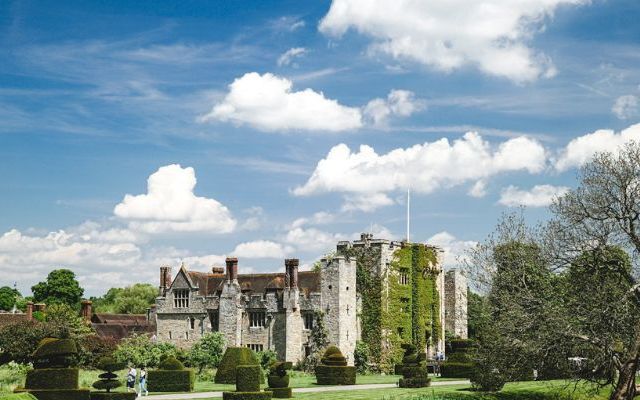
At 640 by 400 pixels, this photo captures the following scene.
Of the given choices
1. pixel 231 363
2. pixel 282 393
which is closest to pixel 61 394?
pixel 282 393

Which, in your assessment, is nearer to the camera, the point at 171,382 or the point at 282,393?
the point at 282,393

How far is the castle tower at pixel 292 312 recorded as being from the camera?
2206 inches

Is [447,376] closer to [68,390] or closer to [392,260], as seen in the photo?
[392,260]

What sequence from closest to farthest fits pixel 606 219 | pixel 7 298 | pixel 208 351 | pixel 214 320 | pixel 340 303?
pixel 606 219 → pixel 340 303 → pixel 208 351 → pixel 214 320 → pixel 7 298

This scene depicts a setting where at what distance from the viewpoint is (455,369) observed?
156ft

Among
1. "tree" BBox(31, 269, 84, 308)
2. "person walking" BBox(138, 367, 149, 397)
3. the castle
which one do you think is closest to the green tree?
the castle

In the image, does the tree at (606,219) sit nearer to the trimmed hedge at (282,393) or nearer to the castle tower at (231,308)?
the trimmed hedge at (282,393)

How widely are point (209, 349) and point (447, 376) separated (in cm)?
1776

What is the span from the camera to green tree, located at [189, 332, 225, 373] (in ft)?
182

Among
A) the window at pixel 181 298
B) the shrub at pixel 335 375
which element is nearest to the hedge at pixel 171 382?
the shrub at pixel 335 375

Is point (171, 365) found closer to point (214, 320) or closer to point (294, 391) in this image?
point (294, 391)

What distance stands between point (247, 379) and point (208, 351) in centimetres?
2395

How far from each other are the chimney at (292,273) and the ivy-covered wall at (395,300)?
4.26 metres

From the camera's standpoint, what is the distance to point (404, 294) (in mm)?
58844
